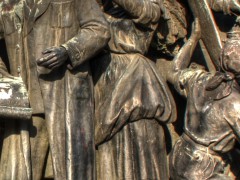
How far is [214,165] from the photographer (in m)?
10.1

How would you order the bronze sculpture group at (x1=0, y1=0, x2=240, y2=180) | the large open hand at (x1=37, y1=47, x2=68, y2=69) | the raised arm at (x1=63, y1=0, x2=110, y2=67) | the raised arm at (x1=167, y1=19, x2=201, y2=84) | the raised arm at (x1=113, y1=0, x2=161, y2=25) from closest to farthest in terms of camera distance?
the large open hand at (x1=37, y1=47, x2=68, y2=69)
the raised arm at (x1=63, y1=0, x2=110, y2=67)
the bronze sculpture group at (x1=0, y1=0, x2=240, y2=180)
the raised arm at (x1=113, y1=0, x2=161, y2=25)
the raised arm at (x1=167, y1=19, x2=201, y2=84)

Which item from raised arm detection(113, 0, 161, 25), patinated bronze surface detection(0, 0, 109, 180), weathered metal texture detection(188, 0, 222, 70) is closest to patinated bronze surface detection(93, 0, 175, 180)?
raised arm detection(113, 0, 161, 25)

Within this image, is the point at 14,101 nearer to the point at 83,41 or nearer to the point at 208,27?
the point at 83,41

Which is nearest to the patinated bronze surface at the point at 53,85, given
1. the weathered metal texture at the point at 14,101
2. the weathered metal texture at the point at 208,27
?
the weathered metal texture at the point at 14,101

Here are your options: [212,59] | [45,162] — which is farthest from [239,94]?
[45,162]

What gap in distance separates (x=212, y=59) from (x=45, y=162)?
4.80ft

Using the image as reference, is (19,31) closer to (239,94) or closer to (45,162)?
(45,162)

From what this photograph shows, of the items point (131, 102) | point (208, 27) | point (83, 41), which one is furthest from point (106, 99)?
point (208, 27)

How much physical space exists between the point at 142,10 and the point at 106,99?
675 mm

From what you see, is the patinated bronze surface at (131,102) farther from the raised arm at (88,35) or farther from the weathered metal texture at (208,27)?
the weathered metal texture at (208,27)

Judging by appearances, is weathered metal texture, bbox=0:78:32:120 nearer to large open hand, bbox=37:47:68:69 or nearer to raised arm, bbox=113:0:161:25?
large open hand, bbox=37:47:68:69

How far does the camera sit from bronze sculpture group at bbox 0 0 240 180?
995 cm

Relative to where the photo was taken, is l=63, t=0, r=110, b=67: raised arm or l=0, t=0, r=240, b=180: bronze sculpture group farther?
l=0, t=0, r=240, b=180: bronze sculpture group

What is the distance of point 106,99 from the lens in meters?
10.2
